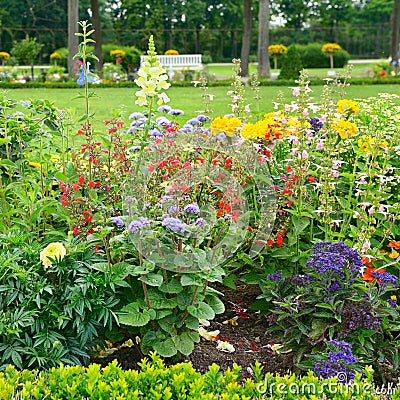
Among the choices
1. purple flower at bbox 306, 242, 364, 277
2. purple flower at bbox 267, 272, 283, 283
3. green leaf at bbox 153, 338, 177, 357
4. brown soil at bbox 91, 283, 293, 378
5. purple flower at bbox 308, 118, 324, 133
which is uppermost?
purple flower at bbox 308, 118, 324, 133

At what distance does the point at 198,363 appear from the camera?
9.59 ft

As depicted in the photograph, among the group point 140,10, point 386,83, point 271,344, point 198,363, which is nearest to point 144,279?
point 198,363

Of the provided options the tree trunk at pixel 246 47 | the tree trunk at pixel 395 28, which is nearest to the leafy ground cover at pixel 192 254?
the tree trunk at pixel 246 47

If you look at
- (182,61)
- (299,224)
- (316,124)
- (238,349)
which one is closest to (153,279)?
(238,349)

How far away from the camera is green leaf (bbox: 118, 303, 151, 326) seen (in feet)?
8.66

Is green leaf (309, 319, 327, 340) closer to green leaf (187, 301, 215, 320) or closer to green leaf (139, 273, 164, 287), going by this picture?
green leaf (187, 301, 215, 320)

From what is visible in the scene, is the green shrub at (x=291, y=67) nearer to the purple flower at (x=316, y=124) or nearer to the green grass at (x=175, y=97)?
Result: the green grass at (x=175, y=97)

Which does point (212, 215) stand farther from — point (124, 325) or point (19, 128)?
point (19, 128)

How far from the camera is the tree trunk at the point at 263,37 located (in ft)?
61.3

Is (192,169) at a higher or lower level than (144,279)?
higher

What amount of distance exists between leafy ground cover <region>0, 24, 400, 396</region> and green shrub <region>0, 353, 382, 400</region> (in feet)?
0.80

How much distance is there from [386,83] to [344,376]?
A: 1629 centimetres

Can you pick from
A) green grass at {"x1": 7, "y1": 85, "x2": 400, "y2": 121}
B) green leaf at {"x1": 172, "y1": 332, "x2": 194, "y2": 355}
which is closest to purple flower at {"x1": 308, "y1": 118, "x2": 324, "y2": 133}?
green leaf at {"x1": 172, "y1": 332, "x2": 194, "y2": 355}

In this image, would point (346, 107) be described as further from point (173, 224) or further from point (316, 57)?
point (316, 57)
